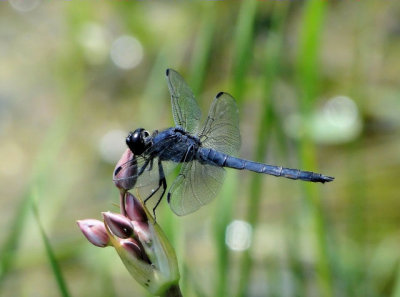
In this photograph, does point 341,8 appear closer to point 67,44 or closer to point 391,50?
point 391,50

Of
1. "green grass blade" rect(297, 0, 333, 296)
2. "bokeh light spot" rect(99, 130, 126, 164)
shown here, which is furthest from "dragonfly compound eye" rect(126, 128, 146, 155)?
"bokeh light spot" rect(99, 130, 126, 164)

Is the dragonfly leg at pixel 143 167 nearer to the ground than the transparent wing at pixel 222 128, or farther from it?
nearer to the ground

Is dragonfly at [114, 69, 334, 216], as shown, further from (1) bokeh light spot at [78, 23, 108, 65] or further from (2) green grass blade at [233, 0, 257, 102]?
(1) bokeh light spot at [78, 23, 108, 65]

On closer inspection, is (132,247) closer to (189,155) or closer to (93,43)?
(189,155)

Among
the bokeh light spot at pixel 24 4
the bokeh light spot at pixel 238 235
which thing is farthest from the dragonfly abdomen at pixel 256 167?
the bokeh light spot at pixel 24 4

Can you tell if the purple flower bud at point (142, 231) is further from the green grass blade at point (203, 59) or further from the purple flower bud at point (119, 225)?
the green grass blade at point (203, 59)
